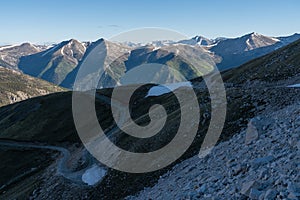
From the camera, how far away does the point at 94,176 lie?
4684 cm

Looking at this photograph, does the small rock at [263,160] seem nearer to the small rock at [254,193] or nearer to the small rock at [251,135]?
the small rock at [254,193]

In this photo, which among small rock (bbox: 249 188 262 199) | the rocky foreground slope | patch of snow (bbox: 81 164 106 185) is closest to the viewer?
small rock (bbox: 249 188 262 199)

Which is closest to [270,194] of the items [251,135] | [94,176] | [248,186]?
[248,186]

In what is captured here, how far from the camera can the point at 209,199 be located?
20812mm

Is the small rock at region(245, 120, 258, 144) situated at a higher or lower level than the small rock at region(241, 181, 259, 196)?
lower

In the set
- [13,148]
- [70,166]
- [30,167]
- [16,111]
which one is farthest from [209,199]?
[16,111]

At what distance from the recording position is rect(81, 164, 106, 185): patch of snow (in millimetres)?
45000

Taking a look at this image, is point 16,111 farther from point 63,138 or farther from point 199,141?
point 199,141

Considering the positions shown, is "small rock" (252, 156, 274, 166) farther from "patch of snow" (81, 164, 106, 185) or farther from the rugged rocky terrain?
"patch of snow" (81, 164, 106, 185)

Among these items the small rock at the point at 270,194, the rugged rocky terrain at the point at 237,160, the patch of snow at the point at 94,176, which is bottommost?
the patch of snow at the point at 94,176

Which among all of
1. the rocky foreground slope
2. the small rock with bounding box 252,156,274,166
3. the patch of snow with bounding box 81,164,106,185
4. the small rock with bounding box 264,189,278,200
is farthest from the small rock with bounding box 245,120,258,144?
the patch of snow with bounding box 81,164,106,185

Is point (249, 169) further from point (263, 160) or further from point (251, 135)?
point (251, 135)

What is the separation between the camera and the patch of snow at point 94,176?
45.0 metres

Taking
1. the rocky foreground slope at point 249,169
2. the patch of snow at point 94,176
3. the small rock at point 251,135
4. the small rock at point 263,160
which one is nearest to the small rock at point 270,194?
the rocky foreground slope at point 249,169
